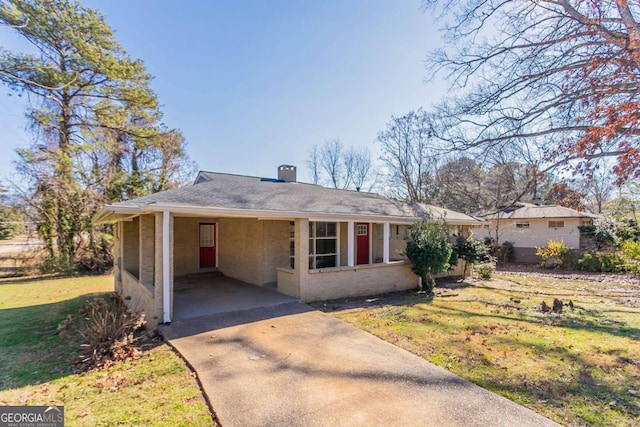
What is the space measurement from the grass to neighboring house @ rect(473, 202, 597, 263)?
22.2 metres

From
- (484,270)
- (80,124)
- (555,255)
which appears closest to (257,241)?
(484,270)

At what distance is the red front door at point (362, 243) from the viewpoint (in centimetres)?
1233

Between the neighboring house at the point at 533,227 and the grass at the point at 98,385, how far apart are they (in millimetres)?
22170

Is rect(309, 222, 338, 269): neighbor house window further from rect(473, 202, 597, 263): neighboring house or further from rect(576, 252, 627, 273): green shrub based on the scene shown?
rect(576, 252, 627, 273): green shrub

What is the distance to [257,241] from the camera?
10.4 metres

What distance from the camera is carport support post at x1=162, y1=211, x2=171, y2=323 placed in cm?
669

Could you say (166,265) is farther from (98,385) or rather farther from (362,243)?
(362,243)

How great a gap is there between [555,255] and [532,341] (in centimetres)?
1584

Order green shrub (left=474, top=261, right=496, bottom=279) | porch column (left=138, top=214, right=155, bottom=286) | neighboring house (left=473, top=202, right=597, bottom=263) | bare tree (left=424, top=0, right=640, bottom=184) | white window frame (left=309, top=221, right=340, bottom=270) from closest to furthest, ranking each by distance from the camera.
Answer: bare tree (left=424, top=0, right=640, bottom=184), porch column (left=138, top=214, right=155, bottom=286), white window frame (left=309, top=221, right=340, bottom=270), green shrub (left=474, top=261, right=496, bottom=279), neighboring house (left=473, top=202, right=597, bottom=263)

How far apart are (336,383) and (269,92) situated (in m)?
13.8

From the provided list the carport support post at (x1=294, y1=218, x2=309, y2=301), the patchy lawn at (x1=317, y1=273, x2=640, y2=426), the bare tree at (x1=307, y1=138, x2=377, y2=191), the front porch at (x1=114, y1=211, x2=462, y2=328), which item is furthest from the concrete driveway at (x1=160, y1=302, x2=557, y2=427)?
the bare tree at (x1=307, y1=138, x2=377, y2=191)

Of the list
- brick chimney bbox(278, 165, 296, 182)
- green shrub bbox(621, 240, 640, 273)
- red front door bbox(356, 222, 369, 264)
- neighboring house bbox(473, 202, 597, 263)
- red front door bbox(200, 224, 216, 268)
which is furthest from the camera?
neighboring house bbox(473, 202, 597, 263)

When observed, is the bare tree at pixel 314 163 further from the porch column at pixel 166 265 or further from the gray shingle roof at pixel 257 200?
the porch column at pixel 166 265

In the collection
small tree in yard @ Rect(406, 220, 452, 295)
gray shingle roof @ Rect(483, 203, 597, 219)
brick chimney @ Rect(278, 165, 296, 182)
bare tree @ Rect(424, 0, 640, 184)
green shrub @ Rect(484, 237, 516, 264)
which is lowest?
green shrub @ Rect(484, 237, 516, 264)
